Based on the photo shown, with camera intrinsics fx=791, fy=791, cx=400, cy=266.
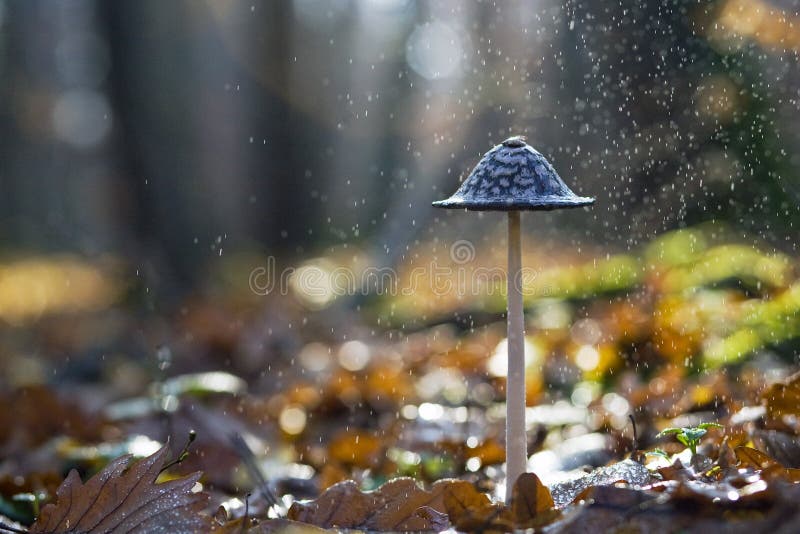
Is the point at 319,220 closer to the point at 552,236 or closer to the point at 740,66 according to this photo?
the point at 552,236

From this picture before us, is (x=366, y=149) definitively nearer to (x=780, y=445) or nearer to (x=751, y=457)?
(x=780, y=445)

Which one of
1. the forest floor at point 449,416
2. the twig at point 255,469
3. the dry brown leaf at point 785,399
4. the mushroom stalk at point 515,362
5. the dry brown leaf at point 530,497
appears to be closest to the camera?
the dry brown leaf at point 530,497

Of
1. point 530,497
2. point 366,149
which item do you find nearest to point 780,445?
point 530,497

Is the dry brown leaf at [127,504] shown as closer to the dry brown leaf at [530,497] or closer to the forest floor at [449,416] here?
the forest floor at [449,416]

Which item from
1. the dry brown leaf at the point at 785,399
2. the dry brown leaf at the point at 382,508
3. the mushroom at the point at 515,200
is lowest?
the dry brown leaf at the point at 382,508

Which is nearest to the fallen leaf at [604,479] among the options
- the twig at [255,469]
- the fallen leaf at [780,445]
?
the fallen leaf at [780,445]

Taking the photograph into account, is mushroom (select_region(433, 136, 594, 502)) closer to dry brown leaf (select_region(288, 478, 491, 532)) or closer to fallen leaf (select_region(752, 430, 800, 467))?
dry brown leaf (select_region(288, 478, 491, 532))

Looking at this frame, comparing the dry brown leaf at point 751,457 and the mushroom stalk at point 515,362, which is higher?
the mushroom stalk at point 515,362
